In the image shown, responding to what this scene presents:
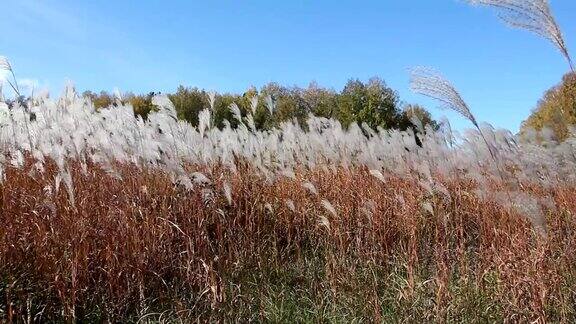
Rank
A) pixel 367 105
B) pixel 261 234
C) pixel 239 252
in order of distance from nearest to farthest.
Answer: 1. pixel 239 252
2. pixel 261 234
3. pixel 367 105

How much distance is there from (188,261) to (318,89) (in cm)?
3045

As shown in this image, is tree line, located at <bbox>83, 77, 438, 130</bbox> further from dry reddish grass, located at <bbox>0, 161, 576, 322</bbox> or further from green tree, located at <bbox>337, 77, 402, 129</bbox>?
dry reddish grass, located at <bbox>0, 161, 576, 322</bbox>

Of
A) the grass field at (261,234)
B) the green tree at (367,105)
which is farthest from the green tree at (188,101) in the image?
the grass field at (261,234)

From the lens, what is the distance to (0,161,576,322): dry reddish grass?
251 centimetres

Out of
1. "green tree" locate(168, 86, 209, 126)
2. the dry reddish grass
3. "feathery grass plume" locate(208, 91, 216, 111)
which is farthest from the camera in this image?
"green tree" locate(168, 86, 209, 126)

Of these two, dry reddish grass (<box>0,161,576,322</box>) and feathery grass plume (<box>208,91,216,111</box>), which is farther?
feathery grass plume (<box>208,91,216,111</box>)

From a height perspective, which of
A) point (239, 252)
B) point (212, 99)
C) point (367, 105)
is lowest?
point (239, 252)

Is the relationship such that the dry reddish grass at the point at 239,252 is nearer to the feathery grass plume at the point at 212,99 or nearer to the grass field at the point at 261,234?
the grass field at the point at 261,234

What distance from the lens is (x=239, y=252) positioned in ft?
10.4

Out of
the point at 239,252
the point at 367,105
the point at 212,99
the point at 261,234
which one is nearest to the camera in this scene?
the point at 239,252

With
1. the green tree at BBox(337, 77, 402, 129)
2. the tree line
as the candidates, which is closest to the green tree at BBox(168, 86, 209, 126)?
the tree line

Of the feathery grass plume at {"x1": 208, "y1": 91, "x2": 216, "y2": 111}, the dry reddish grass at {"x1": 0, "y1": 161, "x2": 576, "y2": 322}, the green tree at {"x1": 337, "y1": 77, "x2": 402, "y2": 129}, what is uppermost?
the green tree at {"x1": 337, "y1": 77, "x2": 402, "y2": 129}

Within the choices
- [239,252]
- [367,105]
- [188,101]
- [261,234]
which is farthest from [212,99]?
[188,101]

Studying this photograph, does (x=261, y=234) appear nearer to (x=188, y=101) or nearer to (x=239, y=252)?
(x=239, y=252)
